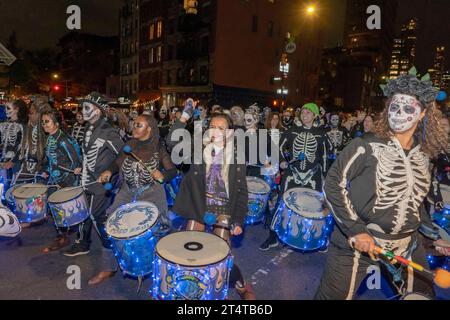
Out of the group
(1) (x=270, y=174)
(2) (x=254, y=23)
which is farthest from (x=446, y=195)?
(2) (x=254, y=23)

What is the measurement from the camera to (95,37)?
2458 inches

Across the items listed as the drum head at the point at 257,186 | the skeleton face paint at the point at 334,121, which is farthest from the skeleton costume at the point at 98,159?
the skeleton face paint at the point at 334,121

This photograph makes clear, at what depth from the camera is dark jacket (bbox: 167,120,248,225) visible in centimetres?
381

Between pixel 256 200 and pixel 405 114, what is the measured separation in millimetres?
3386

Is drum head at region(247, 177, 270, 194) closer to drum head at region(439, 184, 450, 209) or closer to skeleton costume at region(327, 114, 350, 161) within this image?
drum head at region(439, 184, 450, 209)

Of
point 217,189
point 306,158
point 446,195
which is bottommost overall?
point 446,195

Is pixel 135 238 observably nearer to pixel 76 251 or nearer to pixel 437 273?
pixel 76 251

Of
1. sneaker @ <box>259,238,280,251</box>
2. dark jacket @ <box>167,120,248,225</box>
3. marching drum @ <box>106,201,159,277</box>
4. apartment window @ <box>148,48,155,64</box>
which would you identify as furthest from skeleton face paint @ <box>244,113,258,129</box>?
apartment window @ <box>148,48,155,64</box>

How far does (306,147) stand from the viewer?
223 inches

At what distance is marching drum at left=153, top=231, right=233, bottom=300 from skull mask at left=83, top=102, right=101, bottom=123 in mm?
2635

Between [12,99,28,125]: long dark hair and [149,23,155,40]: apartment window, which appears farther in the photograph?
[149,23,155,40]: apartment window

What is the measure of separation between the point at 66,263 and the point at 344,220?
3929 mm
